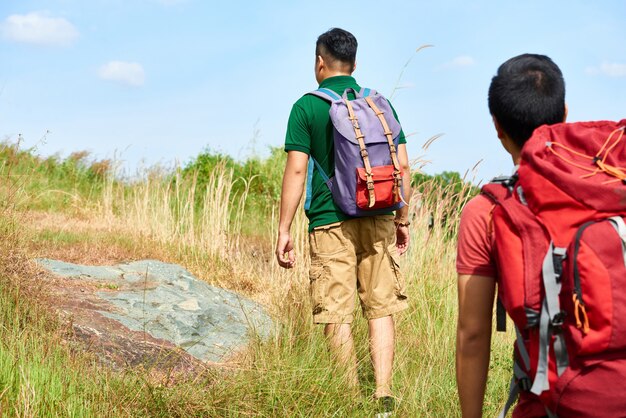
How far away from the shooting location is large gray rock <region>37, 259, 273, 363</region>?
506 cm

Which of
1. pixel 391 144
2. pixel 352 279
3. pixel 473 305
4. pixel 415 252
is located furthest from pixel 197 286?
pixel 473 305

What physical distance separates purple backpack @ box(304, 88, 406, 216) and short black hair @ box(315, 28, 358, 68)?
29 centimetres

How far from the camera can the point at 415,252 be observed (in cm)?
677

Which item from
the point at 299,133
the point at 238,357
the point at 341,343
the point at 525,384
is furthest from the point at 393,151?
the point at 525,384

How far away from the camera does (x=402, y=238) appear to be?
16.1ft

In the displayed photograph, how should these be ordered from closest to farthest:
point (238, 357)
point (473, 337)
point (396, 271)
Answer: point (473, 337)
point (396, 271)
point (238, 357)

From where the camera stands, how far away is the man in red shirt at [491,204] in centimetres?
202

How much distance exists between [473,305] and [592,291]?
341mm

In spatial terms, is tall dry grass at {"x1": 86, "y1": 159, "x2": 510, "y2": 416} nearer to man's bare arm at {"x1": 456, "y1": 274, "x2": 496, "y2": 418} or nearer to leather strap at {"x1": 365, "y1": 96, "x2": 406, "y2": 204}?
leather strap at {"x1": 365, "y1": 96, "x2": 406, "y2": 204}

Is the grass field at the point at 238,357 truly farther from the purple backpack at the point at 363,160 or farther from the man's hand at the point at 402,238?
the purple backpack at the point at 363,160

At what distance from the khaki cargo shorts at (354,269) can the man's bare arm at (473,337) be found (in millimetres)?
2241

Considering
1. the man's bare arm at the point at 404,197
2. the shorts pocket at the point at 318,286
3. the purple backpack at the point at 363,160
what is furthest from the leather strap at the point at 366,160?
the shorts pocket at the point at 318,286

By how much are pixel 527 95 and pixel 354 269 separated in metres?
2.57

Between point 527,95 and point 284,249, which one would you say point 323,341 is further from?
point 527,95
